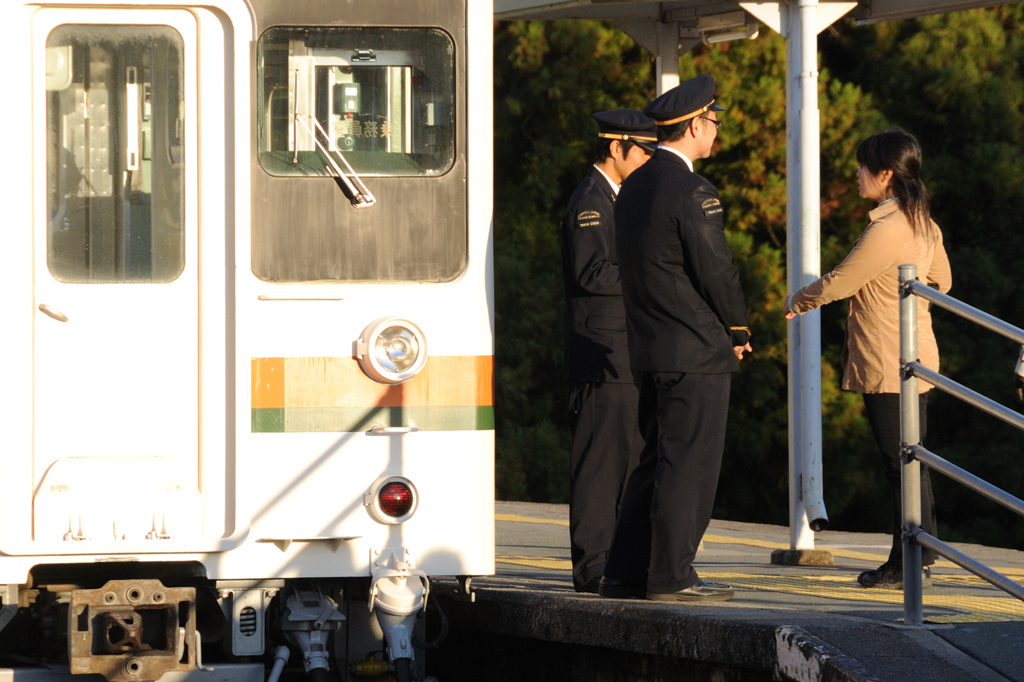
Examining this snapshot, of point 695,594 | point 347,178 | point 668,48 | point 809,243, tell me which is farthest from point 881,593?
point 668,48

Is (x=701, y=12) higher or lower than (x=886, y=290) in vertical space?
higher

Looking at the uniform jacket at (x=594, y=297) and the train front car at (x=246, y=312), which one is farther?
the uniform jacket at (x=594, y=297)

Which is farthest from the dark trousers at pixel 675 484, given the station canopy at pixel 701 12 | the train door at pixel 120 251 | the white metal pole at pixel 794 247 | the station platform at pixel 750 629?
the station canopy at pixel 701 12

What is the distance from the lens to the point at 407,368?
468 cm

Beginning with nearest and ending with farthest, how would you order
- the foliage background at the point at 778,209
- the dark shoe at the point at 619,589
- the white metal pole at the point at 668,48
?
the dark shoe at the point at 619,589
the white metal pole at the point at 668,48
the foliage background at the point at 778,209

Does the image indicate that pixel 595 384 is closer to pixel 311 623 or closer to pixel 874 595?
pixel 874 595

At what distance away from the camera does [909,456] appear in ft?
13.6

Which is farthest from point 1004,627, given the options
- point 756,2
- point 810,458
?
point 756,2

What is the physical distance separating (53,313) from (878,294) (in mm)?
2940

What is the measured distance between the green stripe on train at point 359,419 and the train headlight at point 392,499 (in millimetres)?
181

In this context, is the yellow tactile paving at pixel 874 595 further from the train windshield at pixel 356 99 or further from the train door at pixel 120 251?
the train door at pixel 120 251

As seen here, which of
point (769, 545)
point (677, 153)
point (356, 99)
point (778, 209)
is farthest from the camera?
point (778, 209)

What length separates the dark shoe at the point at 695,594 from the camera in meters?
4.77

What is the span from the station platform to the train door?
3.85ft
